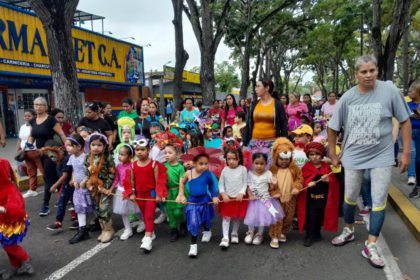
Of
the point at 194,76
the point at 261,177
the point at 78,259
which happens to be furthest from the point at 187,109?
the point at 194,76

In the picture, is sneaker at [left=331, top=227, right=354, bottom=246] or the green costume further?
the green costume

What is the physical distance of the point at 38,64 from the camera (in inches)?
581

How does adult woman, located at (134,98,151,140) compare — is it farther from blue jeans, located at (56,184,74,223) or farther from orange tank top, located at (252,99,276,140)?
orange tank top, located at (252,99,276,140)

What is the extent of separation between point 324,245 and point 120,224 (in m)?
2.86

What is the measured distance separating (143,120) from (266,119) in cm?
279

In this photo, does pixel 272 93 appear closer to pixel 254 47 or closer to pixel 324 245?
pixel 324 245

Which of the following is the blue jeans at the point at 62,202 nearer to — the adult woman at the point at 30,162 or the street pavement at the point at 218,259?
the street pavement at the point at 218,259

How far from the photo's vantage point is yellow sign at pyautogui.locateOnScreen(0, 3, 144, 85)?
13375 millimetres

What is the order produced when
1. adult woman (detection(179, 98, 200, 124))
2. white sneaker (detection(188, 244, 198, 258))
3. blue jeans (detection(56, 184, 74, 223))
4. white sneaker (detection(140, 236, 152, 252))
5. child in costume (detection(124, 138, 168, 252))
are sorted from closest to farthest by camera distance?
white sneaker (detection(188, 244, 198, 258)) < white sneaker (detection(140, 236, 152, 252)) < child in costume (detection(124, 138, 168, 252)) < blue jeans (detection(56, 184, 74, 223)) < adult woman (detection(179, 98, 200, 124))

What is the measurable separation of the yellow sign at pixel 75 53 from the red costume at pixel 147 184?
11387mm

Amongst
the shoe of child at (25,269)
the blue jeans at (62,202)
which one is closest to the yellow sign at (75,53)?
the blue jeans at (62,202)

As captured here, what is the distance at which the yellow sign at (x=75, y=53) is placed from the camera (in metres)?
13.4

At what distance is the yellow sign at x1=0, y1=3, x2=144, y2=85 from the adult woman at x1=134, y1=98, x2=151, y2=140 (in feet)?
29.7

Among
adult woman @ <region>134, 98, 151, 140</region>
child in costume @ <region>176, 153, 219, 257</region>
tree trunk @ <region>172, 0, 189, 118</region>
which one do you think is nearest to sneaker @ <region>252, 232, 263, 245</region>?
child in costume @ <region>176, 153, 219, 257</region>
